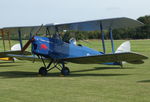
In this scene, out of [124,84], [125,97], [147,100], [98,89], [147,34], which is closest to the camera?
[147,100]

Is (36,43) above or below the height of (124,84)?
above

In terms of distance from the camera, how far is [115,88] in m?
7.29

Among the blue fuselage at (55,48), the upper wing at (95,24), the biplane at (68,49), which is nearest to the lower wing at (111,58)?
the biplane at (68,49)

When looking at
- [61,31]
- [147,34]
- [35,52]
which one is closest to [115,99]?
[35,52]

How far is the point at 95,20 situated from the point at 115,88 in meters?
4.09

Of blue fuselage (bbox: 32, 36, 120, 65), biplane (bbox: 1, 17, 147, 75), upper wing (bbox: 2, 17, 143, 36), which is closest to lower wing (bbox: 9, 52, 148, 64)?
biplane (bbox: 1, 17, 147, 75)

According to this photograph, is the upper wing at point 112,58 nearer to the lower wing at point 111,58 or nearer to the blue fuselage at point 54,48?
the lower wing at point 111,58

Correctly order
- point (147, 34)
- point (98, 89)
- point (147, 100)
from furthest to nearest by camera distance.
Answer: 1. point (147, 34)
2. point (98, 89)
3. point (147, 100)

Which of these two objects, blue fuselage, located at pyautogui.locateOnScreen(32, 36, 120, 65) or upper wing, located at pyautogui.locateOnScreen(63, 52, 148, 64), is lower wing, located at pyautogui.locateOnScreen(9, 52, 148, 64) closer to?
upper wing, located at pyautogui.locateOnScreen(63, 52, 148, 64)

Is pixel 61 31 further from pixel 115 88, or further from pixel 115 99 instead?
pixel 115 99

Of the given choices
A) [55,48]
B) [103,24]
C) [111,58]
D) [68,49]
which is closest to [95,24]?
[103,24]

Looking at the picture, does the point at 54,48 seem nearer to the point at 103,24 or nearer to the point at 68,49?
the point at 68,49

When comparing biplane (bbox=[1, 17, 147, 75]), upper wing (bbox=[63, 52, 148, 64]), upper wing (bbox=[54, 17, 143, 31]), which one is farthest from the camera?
upper wing (bbox=[54, 17, 143, 31])

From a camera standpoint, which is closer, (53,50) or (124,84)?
(124,84)
